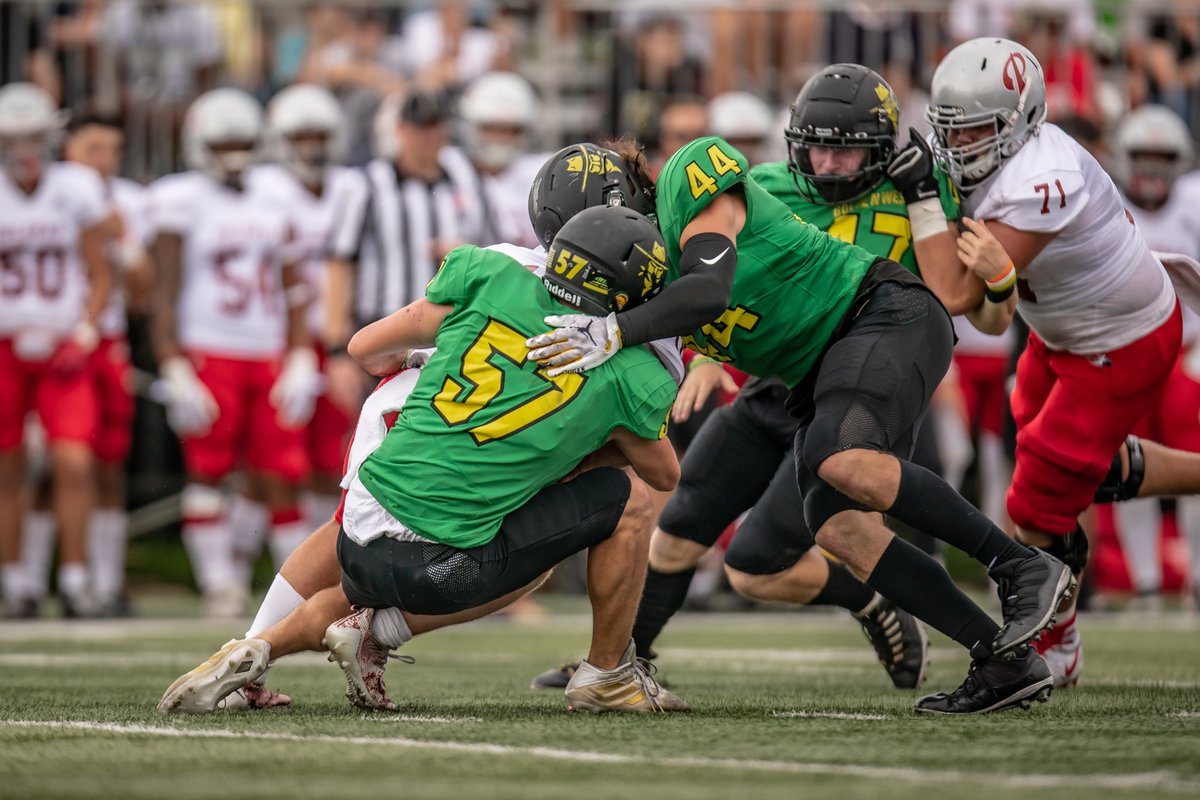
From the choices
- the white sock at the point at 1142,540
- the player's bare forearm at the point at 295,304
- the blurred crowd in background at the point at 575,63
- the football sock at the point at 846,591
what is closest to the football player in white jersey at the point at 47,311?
the player's bare forearm at the point at 295,304

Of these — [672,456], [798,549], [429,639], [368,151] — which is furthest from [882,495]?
[368,151]

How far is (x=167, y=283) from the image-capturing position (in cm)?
968

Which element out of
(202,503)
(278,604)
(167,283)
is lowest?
(202,503)

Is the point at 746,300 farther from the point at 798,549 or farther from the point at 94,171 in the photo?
the point at 94,171

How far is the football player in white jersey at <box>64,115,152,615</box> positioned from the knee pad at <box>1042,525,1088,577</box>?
5.08 metres

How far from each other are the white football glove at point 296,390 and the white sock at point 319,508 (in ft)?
1.65

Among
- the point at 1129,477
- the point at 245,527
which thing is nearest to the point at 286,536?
the point at 245,527

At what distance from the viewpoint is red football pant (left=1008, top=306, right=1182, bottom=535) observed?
→ 5594 mm

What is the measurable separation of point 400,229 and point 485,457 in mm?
4805

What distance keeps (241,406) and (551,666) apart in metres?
3.59

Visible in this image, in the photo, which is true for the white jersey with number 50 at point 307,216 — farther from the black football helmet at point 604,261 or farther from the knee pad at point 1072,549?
the black football helmet at point 604,261

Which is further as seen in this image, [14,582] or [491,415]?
[14,582]

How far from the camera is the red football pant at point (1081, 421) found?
5.59 meters

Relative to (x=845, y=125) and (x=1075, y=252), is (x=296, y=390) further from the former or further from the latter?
(x=1075, y=252)
